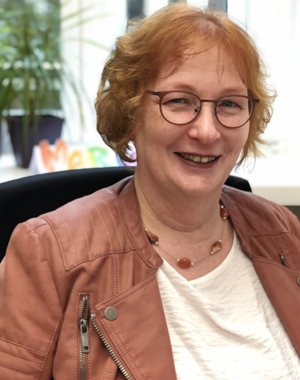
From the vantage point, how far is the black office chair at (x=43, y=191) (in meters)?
1.13

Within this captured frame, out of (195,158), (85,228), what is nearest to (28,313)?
(85,228)

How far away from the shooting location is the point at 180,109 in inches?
41.4

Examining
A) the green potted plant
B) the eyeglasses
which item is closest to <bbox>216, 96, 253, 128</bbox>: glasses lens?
the eyeglasses

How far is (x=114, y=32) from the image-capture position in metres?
2.60

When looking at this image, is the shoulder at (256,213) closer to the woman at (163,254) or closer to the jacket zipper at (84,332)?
the woman at (163,254)

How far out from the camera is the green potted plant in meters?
2.18

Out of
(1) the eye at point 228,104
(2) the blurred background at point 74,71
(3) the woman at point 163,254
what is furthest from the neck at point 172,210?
(2) the blurred background at point 74,71

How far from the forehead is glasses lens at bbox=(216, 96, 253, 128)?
4cm

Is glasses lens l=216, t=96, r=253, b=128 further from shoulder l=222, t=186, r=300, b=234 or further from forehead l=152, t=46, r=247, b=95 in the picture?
shoulder l=222, t=186, r=300, b=234

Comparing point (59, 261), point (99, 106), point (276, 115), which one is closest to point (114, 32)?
point (276, 115)

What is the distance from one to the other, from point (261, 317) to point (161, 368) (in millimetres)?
324

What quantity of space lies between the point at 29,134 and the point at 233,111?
4.61 feet

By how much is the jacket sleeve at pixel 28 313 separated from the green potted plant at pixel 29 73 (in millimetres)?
1286

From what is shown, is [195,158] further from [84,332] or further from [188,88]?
[84,332]
